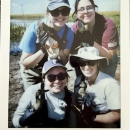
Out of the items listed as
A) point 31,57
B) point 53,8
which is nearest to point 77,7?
point 53,8

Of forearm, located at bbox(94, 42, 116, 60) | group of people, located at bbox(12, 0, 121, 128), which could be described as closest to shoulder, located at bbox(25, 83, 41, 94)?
group of people, located at bbox(12, 0, 121, 128)

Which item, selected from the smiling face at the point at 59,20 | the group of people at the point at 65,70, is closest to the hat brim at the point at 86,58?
the group of people at the point at 65,70

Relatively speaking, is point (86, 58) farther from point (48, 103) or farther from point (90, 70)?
point (48, 103)

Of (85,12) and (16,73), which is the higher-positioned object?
(85,12)

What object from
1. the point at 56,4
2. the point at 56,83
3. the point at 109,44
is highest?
the point at 56,4

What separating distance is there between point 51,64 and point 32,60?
58 millimetres

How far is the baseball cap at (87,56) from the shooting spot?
62 centimetres

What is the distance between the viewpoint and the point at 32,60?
0.62m

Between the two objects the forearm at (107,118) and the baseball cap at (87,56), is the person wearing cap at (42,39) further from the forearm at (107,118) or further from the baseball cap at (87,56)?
the forearm at (107,118)

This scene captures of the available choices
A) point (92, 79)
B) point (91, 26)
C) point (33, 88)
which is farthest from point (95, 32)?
point (33, 88)

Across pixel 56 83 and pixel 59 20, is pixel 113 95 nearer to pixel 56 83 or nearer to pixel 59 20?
pixel 56 83

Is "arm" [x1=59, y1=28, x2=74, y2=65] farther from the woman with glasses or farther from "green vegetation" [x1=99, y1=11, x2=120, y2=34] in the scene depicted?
"green vegetation" [x1=99, y1=11, x2=120, y2=34]

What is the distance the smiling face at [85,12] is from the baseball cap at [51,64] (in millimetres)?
144

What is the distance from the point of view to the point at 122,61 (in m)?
0.62
